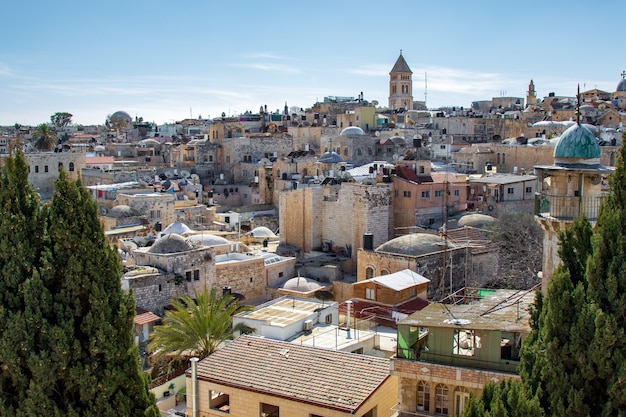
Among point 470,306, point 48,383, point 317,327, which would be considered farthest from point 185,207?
point 48,383

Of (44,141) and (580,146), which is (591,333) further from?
(44,141)

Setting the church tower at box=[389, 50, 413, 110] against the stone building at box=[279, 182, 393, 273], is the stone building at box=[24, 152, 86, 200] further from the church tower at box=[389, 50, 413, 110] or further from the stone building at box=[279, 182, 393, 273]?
the church tower at box=[389, 50, 413, 110]

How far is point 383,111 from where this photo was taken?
73.2m

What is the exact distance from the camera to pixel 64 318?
10.8 metres

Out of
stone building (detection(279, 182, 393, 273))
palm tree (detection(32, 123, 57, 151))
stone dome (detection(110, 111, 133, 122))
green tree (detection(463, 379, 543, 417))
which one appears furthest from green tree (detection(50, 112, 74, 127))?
green tree (detection(463, 379, 543, 417))

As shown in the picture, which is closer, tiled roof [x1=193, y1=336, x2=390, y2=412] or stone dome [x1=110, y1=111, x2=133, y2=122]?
tiled roof [x1=193, y1=336, x2=390, y2=412]

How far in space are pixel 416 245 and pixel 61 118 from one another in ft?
308

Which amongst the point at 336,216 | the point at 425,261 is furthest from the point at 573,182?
the point at 336,216

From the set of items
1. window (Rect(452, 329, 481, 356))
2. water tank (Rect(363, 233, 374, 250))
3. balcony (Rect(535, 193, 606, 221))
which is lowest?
water tank (Rect(363, 233, 374, 250))

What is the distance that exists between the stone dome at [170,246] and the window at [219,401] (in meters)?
10.7

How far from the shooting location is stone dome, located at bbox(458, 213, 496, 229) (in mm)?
30984

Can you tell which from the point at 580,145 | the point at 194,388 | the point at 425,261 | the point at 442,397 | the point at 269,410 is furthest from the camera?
the point at 425,261

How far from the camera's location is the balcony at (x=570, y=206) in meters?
12.9

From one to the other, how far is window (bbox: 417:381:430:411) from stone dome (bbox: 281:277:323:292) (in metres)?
13.9
